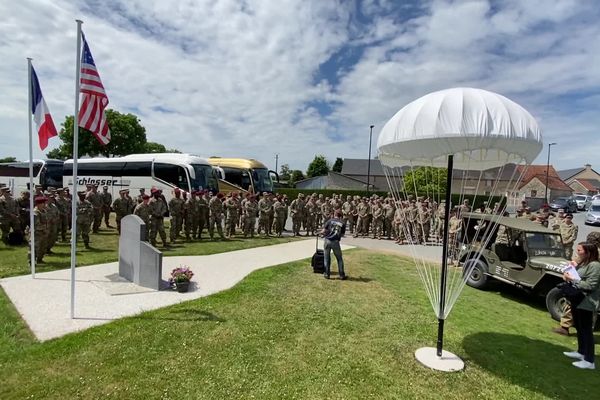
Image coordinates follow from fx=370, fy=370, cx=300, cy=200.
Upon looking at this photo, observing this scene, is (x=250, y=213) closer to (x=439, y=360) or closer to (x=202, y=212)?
(x=202, y=212)

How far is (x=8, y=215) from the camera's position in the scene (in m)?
12.6

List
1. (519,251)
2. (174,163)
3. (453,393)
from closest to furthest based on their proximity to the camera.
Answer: (453,393) < (519,251) < (174,163)

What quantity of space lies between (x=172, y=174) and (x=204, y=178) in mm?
1874

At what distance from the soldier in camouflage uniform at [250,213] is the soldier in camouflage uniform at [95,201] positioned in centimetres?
637

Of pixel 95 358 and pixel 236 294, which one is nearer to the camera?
pixel 95 358

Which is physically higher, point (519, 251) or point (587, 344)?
point (519, 251)

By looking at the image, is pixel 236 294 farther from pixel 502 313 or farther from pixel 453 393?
pixel 502 313

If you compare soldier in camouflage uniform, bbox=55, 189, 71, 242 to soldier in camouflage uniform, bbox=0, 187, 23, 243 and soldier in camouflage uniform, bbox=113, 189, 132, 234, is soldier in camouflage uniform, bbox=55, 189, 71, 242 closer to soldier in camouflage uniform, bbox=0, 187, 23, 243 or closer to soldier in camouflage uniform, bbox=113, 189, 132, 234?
soldier in camouflage uniform, bbox=0, 187, 23, 243

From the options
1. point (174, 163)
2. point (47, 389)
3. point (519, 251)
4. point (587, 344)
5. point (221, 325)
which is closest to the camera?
point (47, 389)

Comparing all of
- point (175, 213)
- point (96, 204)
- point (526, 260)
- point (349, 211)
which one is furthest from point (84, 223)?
point (526, 260)

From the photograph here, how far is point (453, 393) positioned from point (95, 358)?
16.0ft

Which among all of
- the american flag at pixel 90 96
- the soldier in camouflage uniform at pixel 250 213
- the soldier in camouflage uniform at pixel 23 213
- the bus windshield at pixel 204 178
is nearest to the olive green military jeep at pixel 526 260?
the american flag at pixel 90 96

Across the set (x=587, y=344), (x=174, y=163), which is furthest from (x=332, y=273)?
(x=174, y=163)

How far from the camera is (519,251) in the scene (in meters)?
9.16
